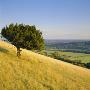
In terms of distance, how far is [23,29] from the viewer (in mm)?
53094

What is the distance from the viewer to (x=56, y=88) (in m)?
22.9

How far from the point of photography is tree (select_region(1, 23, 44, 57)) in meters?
50.7

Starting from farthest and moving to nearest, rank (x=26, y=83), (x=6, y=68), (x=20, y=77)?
(x=6, y=68), (x=20, y=77), (x=26, y=83)

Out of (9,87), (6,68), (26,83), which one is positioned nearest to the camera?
(9,87)

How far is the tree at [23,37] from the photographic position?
5069cm

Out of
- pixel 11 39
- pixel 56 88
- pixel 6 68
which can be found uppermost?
pixel 11 39

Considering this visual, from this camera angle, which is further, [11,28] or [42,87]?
[11,28]

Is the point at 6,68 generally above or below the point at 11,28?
below

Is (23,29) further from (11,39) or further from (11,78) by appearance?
(11,78)

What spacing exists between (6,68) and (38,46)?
27644 mm

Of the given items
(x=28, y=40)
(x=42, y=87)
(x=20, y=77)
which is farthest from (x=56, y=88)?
(x=28, y=40)

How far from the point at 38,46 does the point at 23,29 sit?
5327 mm

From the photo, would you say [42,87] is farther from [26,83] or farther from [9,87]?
[9,87]

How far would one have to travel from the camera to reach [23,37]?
168ft
